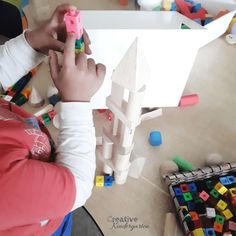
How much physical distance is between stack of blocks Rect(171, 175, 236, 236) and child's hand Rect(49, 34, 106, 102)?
26cm

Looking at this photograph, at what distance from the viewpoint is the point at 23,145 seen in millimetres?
359

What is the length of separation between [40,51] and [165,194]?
0.34m

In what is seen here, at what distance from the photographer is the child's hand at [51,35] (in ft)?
1.48

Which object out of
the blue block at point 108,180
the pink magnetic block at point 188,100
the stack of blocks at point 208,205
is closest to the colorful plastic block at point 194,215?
the stack of blocks at point 208,205

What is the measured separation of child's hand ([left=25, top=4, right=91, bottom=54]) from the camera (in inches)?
17.7

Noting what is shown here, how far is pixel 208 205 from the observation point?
523 mm

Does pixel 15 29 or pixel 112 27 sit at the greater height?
pixel 112 27

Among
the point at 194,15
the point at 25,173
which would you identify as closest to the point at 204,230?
the point at 25,173

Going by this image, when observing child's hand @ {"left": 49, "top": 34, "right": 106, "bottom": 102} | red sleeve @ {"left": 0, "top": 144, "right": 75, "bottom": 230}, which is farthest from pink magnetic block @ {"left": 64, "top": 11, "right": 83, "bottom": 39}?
red sleeve @ {"left": 0, "top": 144, "right": 75, "bottom": 230}

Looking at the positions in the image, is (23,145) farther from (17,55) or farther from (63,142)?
(17,55)

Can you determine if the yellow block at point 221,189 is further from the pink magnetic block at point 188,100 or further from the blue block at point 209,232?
the pink magnetic block at point 188,100

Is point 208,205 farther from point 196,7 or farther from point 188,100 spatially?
point 196,7

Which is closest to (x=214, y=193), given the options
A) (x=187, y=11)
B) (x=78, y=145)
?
(x=78, y=145)

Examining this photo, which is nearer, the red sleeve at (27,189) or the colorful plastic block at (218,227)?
the red sleeve at (27,189)
